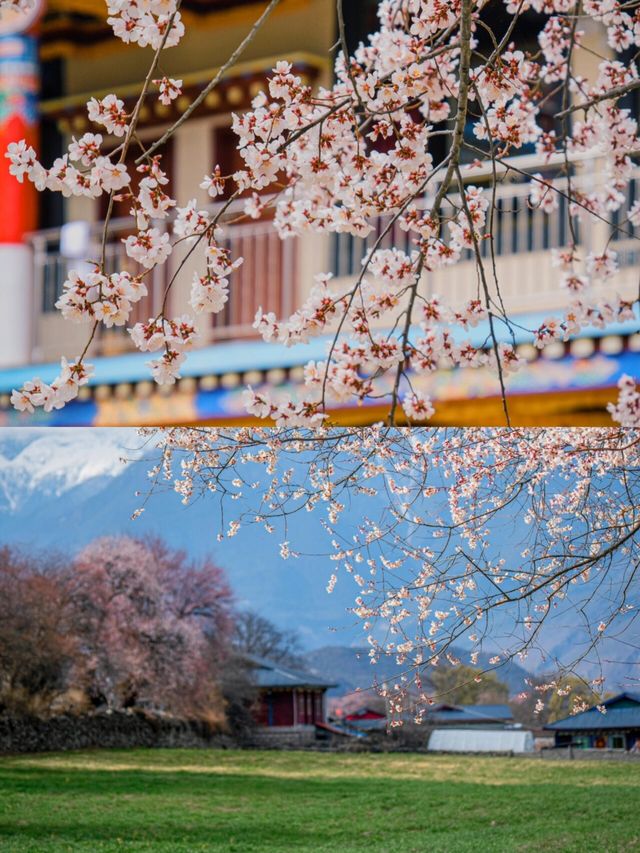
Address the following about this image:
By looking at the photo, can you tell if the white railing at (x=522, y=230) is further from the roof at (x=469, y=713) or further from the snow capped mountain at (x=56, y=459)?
the roof at (x=469, y=713)

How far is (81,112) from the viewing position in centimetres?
575

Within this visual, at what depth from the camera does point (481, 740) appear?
9.20 ft

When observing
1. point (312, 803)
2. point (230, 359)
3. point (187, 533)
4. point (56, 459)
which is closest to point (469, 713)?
point (312, 803)

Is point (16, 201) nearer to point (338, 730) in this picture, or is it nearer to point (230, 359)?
point (230, 359)

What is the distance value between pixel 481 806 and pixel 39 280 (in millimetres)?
3482

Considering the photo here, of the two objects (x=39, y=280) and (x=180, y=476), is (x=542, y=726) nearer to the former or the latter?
(x=180, y=476)

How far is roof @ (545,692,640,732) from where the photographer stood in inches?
109

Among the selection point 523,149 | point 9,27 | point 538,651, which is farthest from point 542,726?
point 9,27

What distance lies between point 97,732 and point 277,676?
14.8 inches

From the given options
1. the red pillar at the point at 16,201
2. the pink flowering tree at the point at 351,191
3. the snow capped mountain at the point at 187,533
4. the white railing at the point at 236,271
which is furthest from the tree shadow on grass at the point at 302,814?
the red pillar at the point at 16,201

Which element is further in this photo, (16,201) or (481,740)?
(16,201)

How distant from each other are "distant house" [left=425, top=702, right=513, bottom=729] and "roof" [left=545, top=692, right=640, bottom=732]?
89 mm

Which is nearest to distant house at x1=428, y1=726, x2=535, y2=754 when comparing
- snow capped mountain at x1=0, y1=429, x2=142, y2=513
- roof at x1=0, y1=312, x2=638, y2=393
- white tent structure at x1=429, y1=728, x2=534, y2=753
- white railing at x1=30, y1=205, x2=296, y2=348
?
white tent structure at x1=429, y1=728, x2=534, y2=753

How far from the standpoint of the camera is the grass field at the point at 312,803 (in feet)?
8.69
